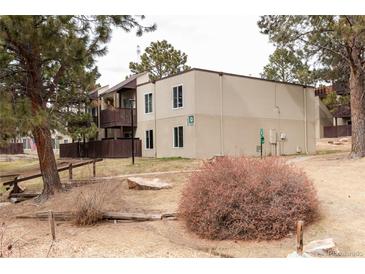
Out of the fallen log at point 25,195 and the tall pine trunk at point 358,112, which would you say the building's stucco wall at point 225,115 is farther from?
the fallen log at point 25,195

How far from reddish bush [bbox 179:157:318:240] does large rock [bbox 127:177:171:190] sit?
13.1 feet

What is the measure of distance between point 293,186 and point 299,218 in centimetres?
65

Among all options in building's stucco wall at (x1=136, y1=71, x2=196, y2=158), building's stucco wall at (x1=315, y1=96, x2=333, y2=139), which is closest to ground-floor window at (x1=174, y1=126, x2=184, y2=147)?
building's stucco wall at (x1=136, y1=71, x2=196, y2=158)

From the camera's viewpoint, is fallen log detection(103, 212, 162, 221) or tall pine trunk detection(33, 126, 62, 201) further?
tall pine trunk detection(33, 126, 62, 201)

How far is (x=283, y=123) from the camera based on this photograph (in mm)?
25047

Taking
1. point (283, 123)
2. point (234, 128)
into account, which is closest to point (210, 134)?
point (234, 128)

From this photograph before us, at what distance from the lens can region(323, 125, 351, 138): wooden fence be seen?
123 ft

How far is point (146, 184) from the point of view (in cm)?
1195

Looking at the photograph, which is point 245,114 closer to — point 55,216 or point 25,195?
point 25,195

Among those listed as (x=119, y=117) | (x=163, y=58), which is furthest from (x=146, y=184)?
(x=163, y=58)

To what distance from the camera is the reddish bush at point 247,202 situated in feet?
22.7

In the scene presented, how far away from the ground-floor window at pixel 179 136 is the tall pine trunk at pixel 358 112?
30.8ft

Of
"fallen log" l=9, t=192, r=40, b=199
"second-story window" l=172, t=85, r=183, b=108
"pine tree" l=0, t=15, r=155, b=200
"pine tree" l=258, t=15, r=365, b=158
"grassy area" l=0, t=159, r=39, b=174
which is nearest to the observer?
"pine tree" l=0, t=15, r=155, b=200

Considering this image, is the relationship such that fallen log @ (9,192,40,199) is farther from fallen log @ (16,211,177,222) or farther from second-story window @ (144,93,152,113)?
second-story window @ (144,93,152,113)
